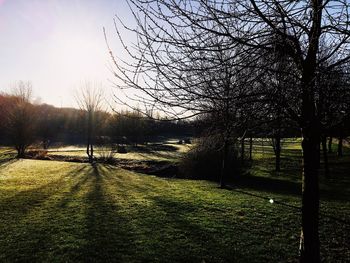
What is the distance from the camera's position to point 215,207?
41.0ft

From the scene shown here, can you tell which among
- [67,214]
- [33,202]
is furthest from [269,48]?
[33,202]

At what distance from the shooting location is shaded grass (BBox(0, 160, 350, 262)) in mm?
7395

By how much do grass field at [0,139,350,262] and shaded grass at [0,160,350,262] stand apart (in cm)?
2

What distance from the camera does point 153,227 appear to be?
9.40 metres

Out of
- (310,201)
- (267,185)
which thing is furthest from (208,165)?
(310,201)

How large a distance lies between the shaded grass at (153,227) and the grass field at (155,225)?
0.02m

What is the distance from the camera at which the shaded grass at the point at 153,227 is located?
24.3 feet

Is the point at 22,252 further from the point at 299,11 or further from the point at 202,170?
the point at 202,170

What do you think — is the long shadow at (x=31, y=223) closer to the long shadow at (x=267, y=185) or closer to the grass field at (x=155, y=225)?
the grass field at (x=155, y=225)

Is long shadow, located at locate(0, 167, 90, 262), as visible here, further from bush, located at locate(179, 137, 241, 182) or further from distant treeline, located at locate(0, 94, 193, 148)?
bush, located at locate(179, 137, 241, 182)

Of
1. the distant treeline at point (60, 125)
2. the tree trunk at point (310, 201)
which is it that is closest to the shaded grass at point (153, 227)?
the tree trunk at point (310, 201)

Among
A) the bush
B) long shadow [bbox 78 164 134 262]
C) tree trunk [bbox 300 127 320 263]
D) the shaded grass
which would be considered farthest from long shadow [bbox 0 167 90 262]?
the bush

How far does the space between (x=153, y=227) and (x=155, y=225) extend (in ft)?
0.73

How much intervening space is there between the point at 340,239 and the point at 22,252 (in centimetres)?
709
